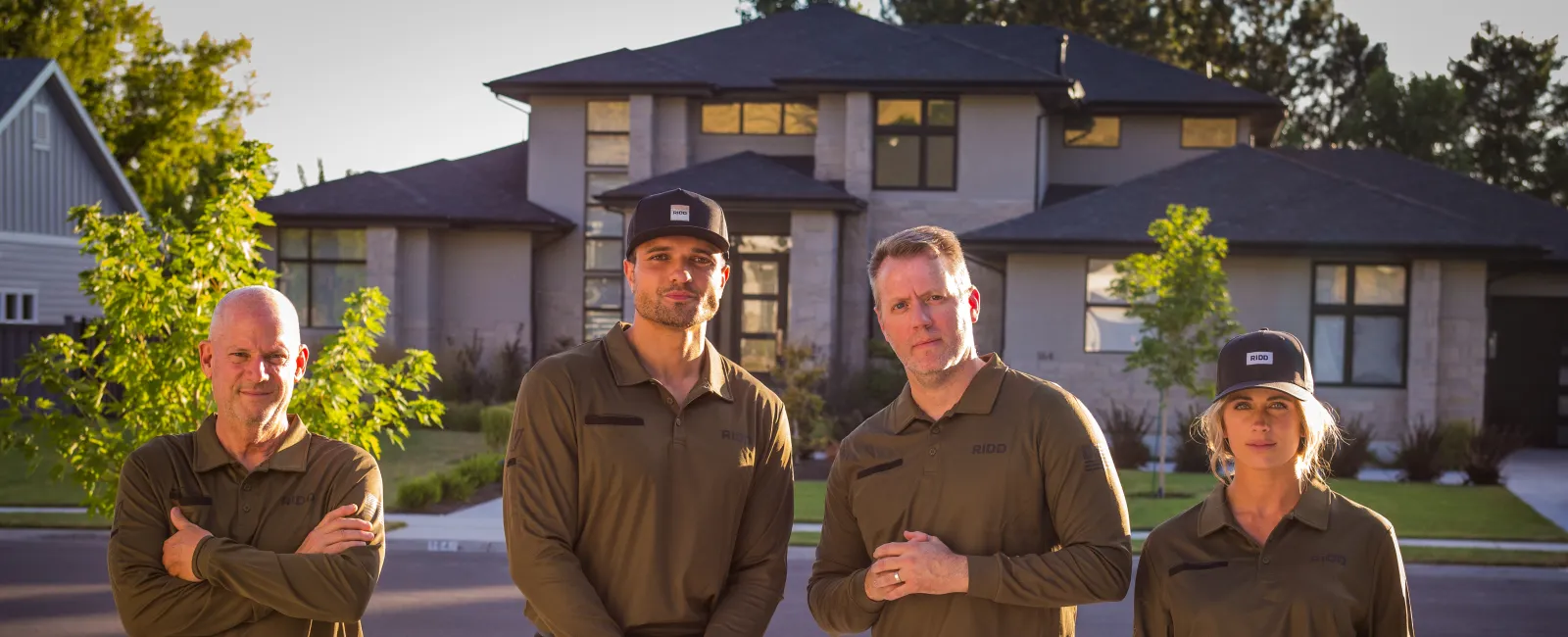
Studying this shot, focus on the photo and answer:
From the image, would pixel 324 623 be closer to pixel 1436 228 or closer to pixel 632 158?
pixel 1436 228

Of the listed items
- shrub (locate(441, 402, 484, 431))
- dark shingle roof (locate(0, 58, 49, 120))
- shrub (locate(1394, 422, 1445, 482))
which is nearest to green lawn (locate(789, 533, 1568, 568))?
shrub (locate(1394, 422, 1445, 482))

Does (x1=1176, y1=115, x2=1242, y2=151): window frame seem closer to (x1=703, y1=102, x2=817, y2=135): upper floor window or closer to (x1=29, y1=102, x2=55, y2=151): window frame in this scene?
(x1=703, y1=102, x2=817, y2=135): upper floor window

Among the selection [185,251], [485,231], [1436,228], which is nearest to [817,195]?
[485,231]

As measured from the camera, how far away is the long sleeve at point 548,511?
13.9ft

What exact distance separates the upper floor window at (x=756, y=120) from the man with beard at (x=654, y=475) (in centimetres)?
2598

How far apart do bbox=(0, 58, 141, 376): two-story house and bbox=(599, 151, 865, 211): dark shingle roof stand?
1194 cm

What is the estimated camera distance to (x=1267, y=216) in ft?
79.3

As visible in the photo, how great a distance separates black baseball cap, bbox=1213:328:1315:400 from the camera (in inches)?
170

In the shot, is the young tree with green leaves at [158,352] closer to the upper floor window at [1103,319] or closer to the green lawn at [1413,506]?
the green lawn at [1413,506]

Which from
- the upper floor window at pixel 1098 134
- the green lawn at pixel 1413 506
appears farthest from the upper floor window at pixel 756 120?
the green lawn at pixel 1413 506

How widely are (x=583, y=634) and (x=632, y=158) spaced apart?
85.2 ft

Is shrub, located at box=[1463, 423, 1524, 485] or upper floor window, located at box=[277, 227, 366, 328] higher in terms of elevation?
upper floor window, located at box=[277, 227, 366, 328]

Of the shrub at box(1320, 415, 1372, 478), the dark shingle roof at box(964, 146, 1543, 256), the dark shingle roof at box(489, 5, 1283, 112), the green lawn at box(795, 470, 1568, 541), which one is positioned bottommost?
the green lawn at box(795, 470, 1568, 541)

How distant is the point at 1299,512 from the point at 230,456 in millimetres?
3293
